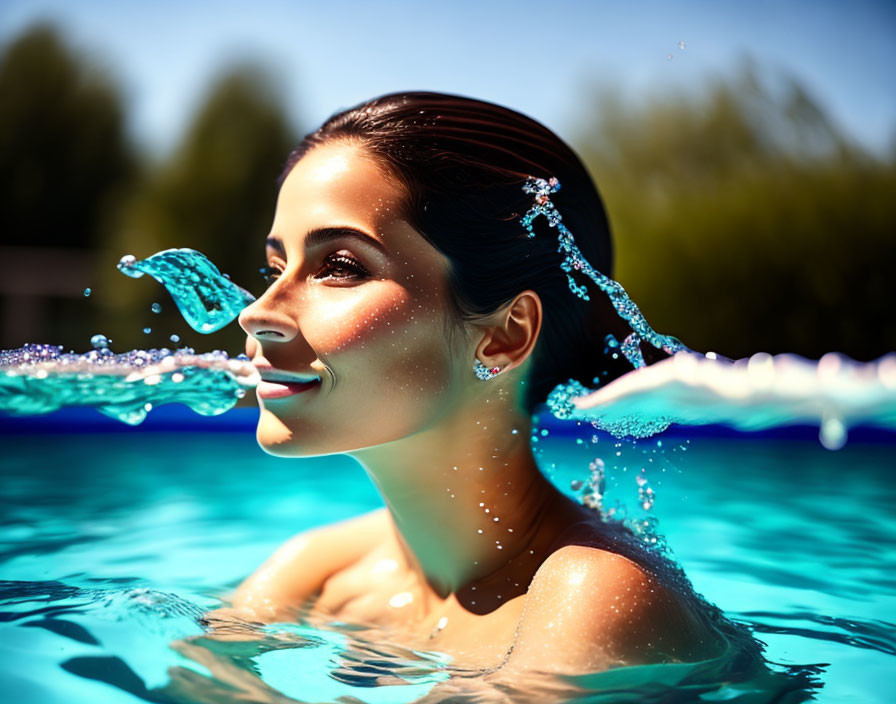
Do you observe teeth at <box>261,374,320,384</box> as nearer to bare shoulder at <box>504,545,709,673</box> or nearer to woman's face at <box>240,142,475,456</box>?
woman's face at <box>240,142,475,456</box>

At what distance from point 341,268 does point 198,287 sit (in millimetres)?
690

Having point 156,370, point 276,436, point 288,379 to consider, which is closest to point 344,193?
point 288,379

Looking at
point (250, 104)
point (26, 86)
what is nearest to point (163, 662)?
point (250, 104)

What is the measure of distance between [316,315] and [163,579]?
5.26 feet

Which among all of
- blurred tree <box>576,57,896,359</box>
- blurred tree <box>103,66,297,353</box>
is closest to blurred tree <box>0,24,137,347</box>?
blurred tree <box>103,66,297,353</box>

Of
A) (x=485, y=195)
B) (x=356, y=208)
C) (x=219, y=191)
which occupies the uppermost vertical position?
(x=219, y=191)

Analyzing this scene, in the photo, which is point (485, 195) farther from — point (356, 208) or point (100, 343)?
point (100, 343)

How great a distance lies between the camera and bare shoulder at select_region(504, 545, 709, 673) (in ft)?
5.94

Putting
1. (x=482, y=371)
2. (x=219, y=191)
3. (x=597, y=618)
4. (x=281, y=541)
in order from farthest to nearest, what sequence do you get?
1. (x=219, y=191)
2. (x=281, y=541)
3. (x=482, y=371)
4. (x=597, y=618)

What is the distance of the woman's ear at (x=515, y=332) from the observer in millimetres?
2227

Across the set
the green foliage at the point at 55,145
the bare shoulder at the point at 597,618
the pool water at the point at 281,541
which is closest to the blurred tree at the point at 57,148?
the green foliage at the point at 55,145

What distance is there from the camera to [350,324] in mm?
2041

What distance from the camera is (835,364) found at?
1.33 meters

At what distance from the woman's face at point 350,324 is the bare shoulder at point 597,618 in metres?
0.48
